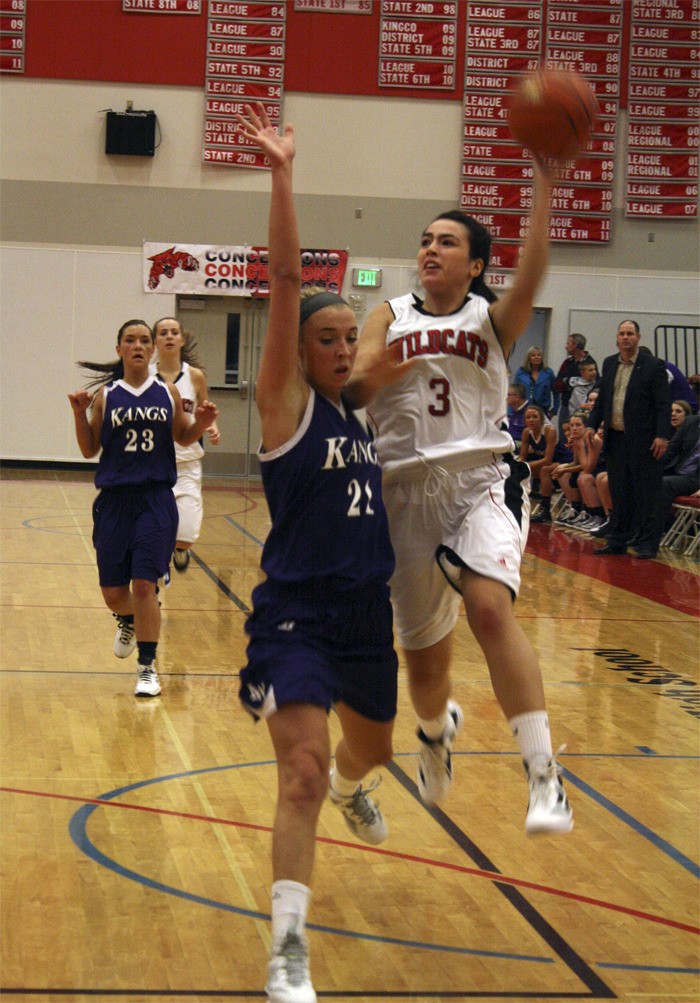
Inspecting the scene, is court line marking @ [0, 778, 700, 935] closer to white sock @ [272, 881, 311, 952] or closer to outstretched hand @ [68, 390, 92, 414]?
white sock @ [272, 881, 311, 952]

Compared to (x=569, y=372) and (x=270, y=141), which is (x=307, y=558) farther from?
(x=569, y=372)

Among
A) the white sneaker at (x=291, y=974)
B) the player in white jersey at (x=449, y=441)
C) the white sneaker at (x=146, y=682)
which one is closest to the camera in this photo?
the white sneaker at (x=291, y=974)

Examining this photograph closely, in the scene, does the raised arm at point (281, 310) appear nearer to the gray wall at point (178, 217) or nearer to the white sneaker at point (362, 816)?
the white sneaker at point (362, 816)

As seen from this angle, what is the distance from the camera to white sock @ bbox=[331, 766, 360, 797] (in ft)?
11.9

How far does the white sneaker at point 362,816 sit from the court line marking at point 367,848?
0.63 feet

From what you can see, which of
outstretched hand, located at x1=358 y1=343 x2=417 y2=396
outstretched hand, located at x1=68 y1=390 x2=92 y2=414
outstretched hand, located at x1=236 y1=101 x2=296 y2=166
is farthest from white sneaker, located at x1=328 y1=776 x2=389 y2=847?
outstretched hand, located at x1=68 y1=390 x2=92 y2=414

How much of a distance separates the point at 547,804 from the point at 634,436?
8.51 m

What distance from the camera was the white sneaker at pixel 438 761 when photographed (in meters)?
3.79

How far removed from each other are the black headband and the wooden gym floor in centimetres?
158

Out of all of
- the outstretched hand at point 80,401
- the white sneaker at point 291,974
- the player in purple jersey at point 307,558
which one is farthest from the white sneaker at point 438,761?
the outstretched hand at point 80,401

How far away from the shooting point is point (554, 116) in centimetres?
345

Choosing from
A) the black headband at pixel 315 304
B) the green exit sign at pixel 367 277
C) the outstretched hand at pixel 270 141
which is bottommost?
the black headband at pixel 315 304

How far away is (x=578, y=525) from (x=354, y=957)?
35.2 ft

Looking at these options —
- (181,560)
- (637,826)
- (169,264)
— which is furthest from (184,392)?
(169,264)
